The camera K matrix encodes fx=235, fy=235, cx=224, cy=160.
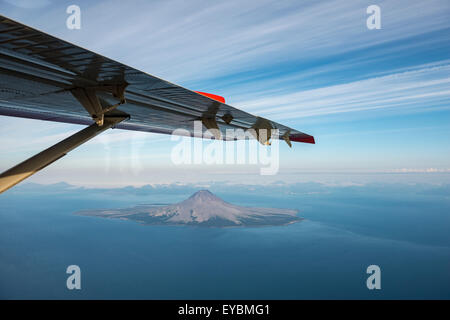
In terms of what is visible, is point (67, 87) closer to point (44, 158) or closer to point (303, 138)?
point (44, 158)

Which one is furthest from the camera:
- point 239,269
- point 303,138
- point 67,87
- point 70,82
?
point 239,269

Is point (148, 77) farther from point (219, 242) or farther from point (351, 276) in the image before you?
point (219, 242)

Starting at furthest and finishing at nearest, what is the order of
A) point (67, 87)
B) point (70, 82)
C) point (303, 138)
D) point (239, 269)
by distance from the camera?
1. point (239, 269)
2. point (303, 138)
3. point (67, 87)
4. point (70, 82)

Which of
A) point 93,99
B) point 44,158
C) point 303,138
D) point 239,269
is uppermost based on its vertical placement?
point 93,99

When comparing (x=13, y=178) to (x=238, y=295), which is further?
(x=238, y=295)

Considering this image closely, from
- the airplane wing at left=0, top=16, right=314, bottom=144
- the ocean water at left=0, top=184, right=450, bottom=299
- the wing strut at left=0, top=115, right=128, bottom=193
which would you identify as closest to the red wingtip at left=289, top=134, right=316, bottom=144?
the airplane wing at left=0, top=16, right=314, bottom=144

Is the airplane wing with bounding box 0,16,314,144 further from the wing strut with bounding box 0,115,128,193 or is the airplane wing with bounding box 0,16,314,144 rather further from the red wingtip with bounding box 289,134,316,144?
the red wingtip with bounding box 289,134,316,144

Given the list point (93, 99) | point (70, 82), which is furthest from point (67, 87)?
point (93, 99)

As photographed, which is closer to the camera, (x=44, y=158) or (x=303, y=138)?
(x=44, y=158)
